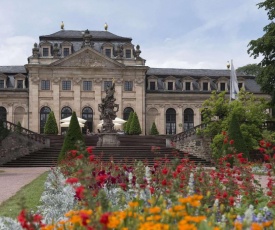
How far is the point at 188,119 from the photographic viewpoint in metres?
59.3

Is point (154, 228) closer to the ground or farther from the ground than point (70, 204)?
farther from the ground

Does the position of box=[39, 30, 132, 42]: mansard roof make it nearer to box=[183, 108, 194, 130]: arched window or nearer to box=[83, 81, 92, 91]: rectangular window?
box=[83, 81, 92, 91]: rectangular window

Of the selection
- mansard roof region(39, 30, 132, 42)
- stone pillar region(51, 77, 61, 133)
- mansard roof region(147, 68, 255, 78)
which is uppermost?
mansard roof region(39, 30, 132, 42)

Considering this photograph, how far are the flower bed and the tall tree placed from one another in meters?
19.9

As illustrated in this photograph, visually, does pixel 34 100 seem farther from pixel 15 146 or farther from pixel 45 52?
pixel 15 146

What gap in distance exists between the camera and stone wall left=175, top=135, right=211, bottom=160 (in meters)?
35.7

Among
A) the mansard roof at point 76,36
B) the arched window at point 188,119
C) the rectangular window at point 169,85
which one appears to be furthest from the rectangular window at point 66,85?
the arched window at point 188,119

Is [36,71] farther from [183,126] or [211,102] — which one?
[211,102]

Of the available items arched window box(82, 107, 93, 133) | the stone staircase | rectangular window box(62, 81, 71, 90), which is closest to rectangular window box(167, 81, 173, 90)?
arched window box(82, 107, 93, 133)

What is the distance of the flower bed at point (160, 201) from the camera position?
386cm

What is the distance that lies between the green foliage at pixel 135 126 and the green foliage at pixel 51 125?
8486 millimetres

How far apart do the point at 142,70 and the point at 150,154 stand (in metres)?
25.4

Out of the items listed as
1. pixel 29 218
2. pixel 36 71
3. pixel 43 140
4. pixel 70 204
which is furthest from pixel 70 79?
pixel 29 218

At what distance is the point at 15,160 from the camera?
33.1 metres
